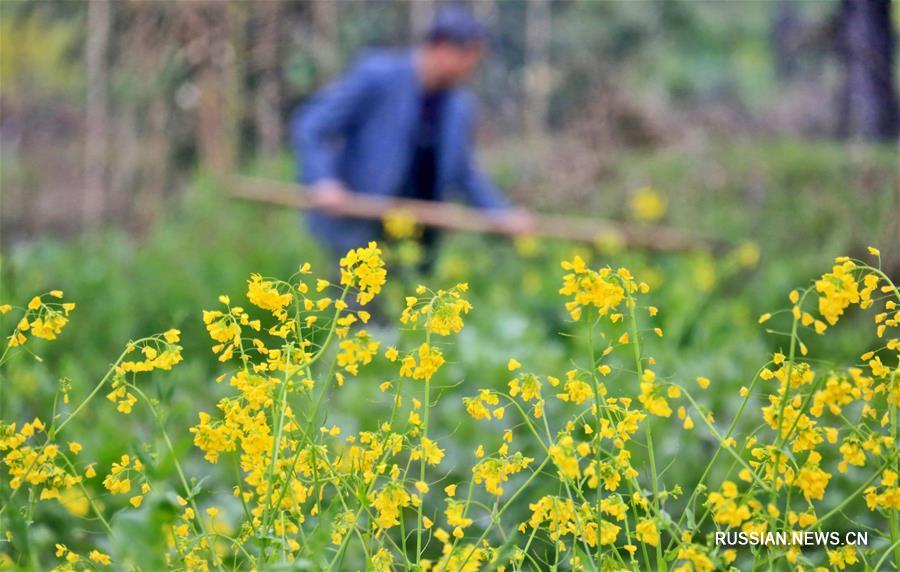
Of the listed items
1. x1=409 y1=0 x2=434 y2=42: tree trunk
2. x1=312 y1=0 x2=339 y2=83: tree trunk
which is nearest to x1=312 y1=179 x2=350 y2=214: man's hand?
x1=312 y1=0 x2=339 y2=83: tree trunk

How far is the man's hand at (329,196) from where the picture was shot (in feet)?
17.6

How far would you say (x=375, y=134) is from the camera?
588cm

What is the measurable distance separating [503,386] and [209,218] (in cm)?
486

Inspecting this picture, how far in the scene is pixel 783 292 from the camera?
5801 millimetres

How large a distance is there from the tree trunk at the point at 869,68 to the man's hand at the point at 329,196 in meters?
2.51

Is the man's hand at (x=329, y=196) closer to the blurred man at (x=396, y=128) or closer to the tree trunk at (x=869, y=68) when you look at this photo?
the blurred man at (x=396, y=128)

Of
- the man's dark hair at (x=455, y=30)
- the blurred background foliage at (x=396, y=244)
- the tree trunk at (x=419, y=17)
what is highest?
the tree trunk at (x=419, y=17)

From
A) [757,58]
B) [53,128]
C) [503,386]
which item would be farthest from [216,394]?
[757,58]

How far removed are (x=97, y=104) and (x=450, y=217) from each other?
663 centimetres

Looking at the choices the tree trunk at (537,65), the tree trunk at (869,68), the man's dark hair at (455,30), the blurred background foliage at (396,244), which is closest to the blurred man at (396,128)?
the man's dark hair at (455,30)

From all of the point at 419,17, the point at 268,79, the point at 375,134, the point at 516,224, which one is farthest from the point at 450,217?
the point at 419,17

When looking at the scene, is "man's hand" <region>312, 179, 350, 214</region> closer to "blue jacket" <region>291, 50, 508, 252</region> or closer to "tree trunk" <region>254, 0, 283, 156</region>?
"blue jacket" <region>291, 50, 508, 252</region>

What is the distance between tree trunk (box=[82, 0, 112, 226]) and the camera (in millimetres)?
10094

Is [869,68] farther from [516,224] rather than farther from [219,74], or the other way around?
[219,74]
